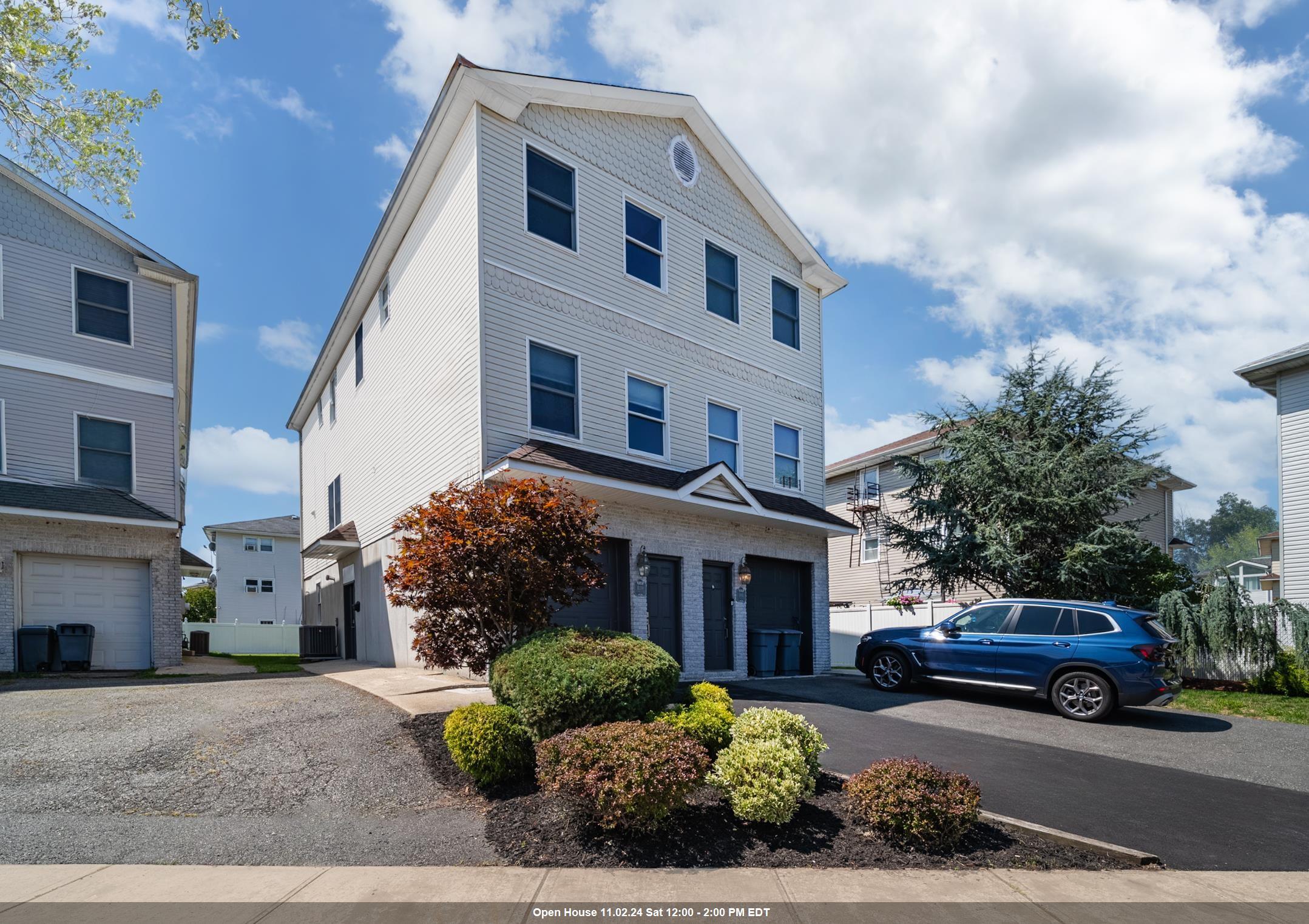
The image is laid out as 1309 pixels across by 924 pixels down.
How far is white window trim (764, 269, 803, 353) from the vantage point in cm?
1747

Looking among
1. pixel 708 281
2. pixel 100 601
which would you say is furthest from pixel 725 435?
pixel 100 601

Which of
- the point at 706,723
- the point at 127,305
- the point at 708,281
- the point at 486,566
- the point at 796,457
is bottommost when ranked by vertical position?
the point at 706,723

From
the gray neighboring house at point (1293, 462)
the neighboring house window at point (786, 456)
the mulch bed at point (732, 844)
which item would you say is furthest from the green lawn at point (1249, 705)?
the mulch bed at point (732, 844)

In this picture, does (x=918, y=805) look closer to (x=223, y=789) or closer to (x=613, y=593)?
(x=223, y=789)

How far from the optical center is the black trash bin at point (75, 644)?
48.2ft

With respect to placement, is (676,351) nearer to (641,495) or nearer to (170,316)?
(641,495)

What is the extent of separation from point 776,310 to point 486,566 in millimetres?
11431

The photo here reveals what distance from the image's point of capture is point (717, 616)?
48.8ft

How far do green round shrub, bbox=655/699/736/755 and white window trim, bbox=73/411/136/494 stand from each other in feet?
47.7

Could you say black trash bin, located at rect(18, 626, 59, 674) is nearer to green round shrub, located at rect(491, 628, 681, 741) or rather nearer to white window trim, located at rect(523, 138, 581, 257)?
white window trim, located at rect(523, 138, 581, 257)

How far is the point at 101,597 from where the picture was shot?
1569 centimetres

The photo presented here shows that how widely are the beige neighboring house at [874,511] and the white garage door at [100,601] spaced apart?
69.3ft

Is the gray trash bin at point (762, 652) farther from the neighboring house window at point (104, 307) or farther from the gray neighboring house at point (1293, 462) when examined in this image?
the neighboring house window at point (104, 307)

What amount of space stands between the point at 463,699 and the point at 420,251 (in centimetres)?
858
